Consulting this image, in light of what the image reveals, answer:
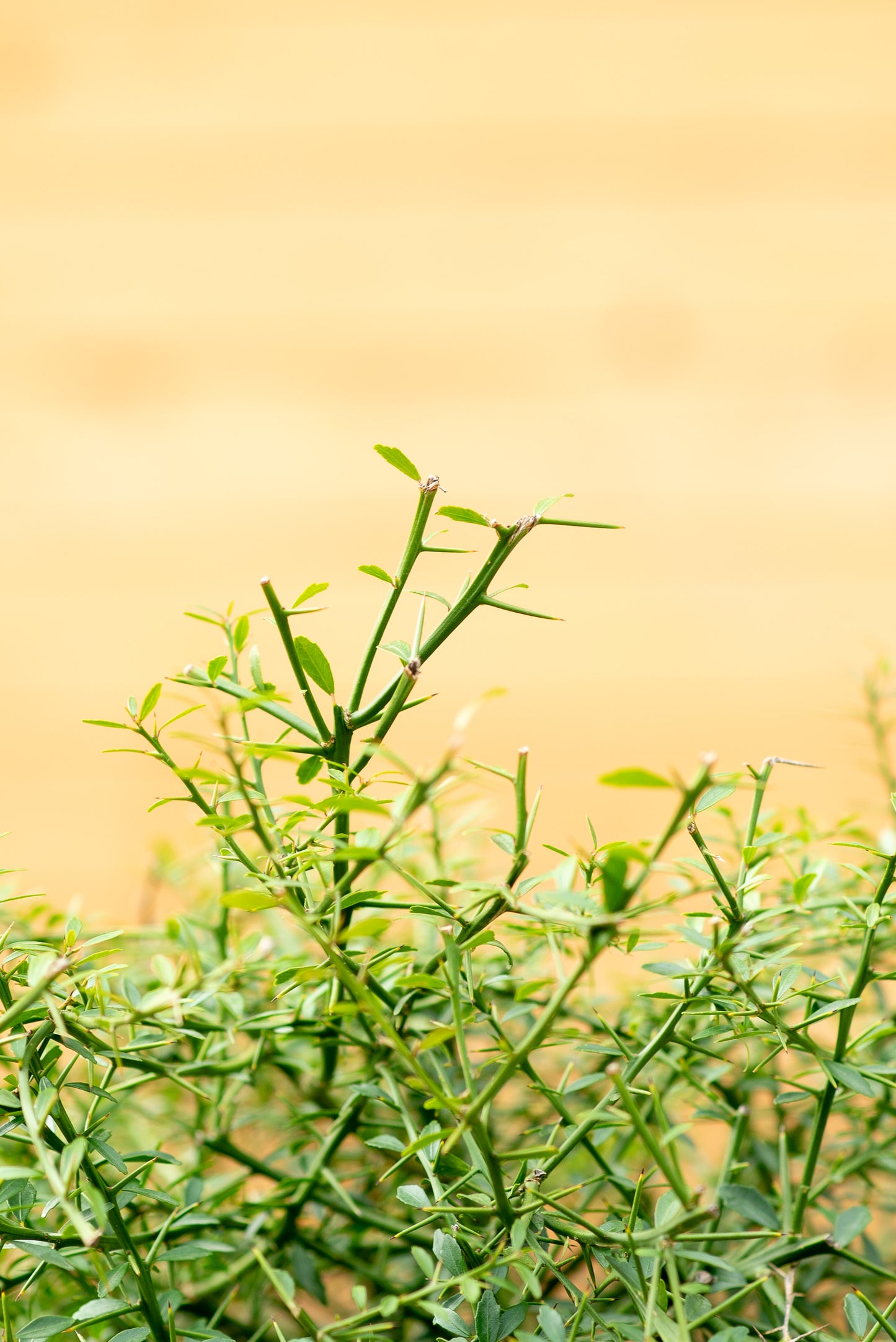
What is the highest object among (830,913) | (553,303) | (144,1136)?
(553,303)

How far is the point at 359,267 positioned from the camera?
113 cm

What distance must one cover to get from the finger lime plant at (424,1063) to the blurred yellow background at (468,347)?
698 mm

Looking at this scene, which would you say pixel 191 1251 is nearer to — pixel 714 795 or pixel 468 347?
pixel 714 795

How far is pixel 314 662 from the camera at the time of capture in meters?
0.22

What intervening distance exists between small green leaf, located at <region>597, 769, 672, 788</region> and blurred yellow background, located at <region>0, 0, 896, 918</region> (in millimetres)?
858

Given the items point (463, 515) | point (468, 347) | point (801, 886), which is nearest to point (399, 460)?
point (463, 515)

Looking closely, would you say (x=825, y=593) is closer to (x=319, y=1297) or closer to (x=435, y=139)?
(x=435, y=139)

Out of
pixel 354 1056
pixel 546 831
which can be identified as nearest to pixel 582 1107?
pixel 354 1056

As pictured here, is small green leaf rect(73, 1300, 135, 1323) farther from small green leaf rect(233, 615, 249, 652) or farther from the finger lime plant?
small green leaf rect(233, 615, 249, 652)

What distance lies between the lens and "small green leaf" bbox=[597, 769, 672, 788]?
0.15 meters

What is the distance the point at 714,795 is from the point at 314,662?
0.08m

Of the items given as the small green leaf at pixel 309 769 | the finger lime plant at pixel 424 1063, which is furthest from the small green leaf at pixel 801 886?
the small green leaf at pixel 309 769

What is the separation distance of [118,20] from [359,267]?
385 millimetres

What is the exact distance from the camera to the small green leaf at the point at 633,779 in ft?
0.48
